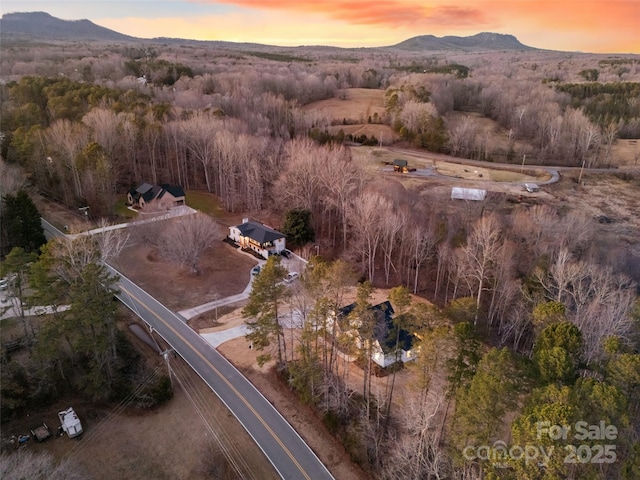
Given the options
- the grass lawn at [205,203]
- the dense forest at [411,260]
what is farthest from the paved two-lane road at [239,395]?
the grass lawn at [205,203]

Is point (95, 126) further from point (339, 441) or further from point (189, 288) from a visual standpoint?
point (339, 441)

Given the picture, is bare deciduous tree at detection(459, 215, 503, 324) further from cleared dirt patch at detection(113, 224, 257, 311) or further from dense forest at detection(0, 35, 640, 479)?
cleared dirt patch at detection(113, 224, 257, 311)

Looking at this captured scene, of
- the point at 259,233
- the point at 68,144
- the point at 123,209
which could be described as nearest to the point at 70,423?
the point at 259,233

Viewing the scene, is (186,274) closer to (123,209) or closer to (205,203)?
(123,209)

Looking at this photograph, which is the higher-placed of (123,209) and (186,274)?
(123,209)

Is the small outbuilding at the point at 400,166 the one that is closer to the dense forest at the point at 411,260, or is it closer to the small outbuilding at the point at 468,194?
the dense forest at the point at 411,260

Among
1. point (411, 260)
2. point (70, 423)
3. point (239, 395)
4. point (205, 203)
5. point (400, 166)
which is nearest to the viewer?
point (70, 423)
